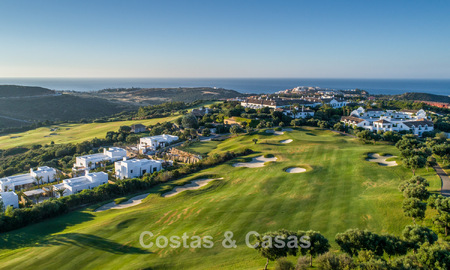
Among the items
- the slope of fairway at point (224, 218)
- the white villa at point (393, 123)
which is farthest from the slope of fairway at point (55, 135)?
the white villa at point (393, 123)

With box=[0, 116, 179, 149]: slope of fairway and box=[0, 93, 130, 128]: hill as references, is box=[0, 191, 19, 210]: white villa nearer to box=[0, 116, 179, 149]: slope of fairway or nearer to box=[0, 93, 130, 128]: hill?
box=[0, 116, 179, 149]: slope of fairway

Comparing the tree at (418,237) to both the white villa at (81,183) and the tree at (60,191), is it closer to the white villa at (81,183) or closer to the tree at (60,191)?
the white villa at (81,183)

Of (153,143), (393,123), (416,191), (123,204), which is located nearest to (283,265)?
(416,191)

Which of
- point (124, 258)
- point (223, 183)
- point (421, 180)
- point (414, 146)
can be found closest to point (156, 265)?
point (124, 258)

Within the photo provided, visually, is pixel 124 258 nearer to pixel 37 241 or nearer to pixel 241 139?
pixel 37 241

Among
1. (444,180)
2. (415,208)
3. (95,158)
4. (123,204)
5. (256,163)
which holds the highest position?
(415,208)

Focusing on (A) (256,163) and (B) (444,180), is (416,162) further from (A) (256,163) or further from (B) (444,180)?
(A) (256,163)
